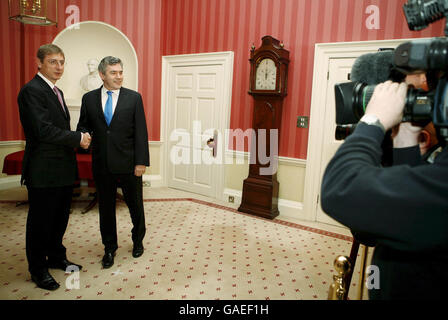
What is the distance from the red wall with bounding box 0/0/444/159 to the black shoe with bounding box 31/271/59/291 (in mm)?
2730

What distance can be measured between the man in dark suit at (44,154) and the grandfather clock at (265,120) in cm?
215

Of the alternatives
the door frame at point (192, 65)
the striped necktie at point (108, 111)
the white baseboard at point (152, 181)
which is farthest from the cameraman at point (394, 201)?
the white baseboard at point (152, 181)

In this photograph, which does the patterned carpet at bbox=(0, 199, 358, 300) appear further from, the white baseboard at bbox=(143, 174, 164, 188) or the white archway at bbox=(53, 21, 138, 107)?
the white archway at bbox=(53, 21, 138, 107)

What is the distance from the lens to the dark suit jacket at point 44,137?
1936 millimetres

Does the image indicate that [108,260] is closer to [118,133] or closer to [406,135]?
[118,133]

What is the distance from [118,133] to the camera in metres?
2.32

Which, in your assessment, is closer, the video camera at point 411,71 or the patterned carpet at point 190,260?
the video camera at point 411,71

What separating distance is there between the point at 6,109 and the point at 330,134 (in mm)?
4270

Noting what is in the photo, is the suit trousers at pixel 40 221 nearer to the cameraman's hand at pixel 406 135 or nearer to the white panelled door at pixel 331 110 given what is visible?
the cameraman's hand at pixel 406 135

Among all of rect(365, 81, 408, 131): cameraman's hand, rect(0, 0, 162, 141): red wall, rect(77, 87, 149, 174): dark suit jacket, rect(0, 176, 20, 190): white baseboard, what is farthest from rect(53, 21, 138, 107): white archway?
rect(365, 81, 408, 131): cameraman's hand

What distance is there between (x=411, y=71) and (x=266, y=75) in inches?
120

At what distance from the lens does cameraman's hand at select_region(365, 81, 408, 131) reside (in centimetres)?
67
